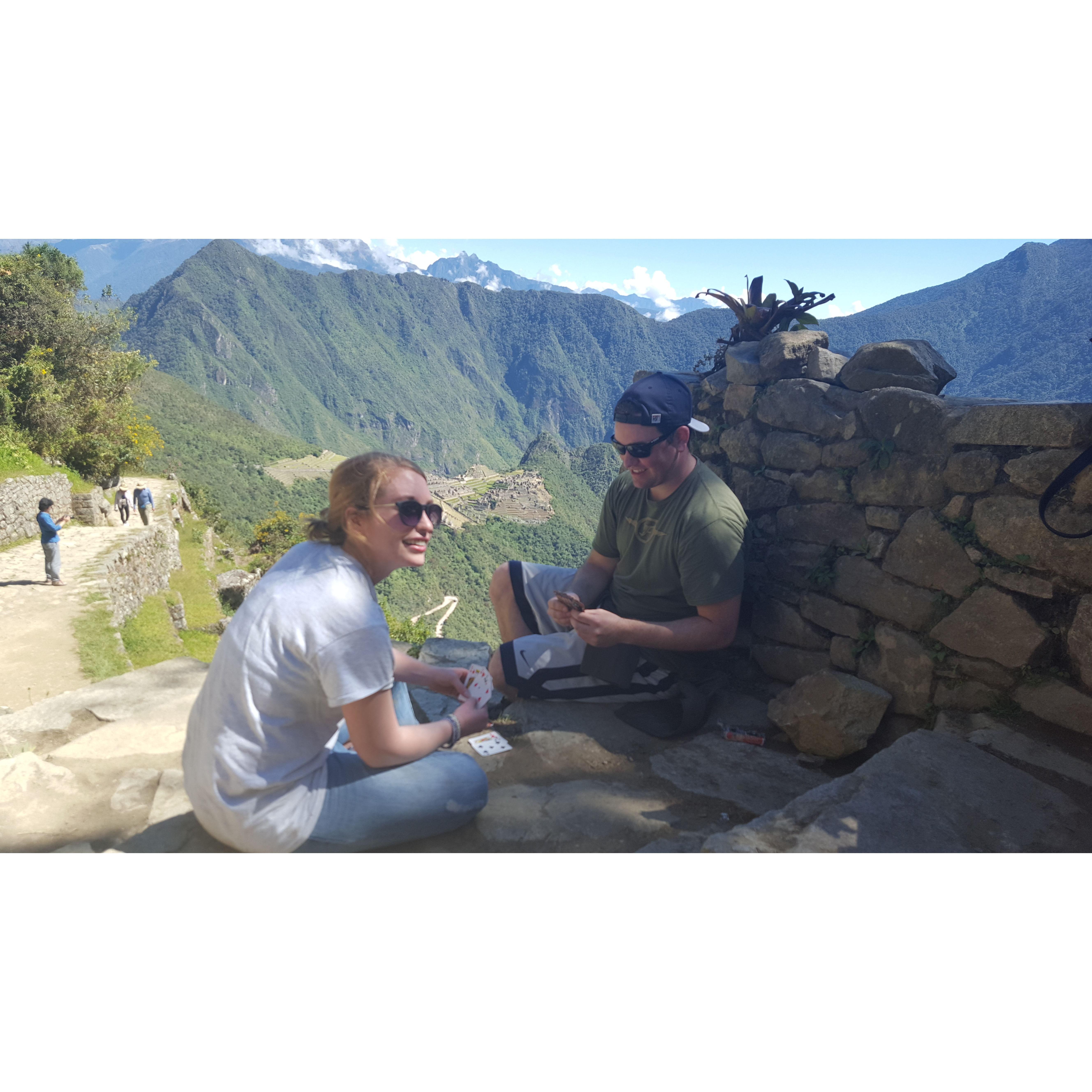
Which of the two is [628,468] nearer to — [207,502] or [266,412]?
[207,502]

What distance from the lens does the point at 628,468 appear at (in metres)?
2.89

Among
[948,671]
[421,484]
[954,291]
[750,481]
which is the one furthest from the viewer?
[750,481]

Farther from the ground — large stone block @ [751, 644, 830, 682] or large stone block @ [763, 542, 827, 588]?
large stone block @ [763, 542, 827, 588]

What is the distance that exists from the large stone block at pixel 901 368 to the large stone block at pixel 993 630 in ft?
3.41

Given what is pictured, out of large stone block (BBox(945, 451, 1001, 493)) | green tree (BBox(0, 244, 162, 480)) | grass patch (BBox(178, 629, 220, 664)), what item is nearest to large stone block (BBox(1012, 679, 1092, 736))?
large stone block (BBox(945, 451, 1001, 493))

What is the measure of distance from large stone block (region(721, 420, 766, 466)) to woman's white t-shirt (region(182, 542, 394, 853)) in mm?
2730

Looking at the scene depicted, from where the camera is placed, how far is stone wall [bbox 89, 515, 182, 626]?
8789 millimetres

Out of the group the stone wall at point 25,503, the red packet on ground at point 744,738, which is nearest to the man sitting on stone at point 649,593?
the red packet on ground at point 744,738

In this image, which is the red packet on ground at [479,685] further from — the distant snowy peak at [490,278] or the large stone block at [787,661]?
the distant snowy peak at [490,278]

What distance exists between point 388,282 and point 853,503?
172 meters

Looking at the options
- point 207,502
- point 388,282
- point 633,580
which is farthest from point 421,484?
point 388,282

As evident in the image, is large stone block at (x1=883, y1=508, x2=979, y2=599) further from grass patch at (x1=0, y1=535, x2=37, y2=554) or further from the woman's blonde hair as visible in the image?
grass patch at (x1=0, y1=535, x2=37, y2=554)

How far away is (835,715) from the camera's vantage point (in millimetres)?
2781

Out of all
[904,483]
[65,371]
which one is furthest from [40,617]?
[65,371]
